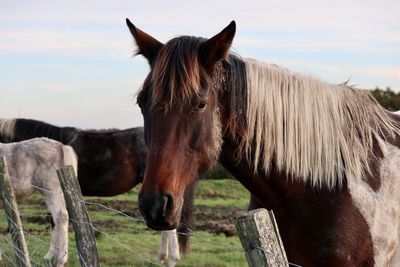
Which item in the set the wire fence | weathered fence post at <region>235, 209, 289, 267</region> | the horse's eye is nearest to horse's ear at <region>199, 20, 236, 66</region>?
the horse's eye

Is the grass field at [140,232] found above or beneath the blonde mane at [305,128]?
beneath

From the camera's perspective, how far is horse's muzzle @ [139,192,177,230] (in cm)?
268

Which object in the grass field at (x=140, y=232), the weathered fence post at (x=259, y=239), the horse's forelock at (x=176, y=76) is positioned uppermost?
the horse's forelock at (x=176, y=76)

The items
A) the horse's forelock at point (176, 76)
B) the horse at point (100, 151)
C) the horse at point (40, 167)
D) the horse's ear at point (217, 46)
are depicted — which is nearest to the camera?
the horse's forelock at point (176, 76)

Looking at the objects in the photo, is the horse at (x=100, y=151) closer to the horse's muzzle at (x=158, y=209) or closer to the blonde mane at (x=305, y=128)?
the blonde mane at (x=305, y=128)

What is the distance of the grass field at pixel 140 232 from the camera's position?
7938 millimetres

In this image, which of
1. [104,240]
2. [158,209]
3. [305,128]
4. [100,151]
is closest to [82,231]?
[158,209]

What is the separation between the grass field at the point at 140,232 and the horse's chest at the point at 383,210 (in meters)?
1.84

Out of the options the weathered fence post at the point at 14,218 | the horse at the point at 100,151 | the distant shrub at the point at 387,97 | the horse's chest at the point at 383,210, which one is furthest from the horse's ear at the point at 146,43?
the distant shrub at the point at 387,97

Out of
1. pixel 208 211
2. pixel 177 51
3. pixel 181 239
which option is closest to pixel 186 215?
pixel 181 239

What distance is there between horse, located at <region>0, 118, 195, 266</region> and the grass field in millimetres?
757

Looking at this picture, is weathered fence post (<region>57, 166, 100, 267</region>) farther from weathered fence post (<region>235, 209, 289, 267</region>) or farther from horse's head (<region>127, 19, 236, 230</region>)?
weathered fence post (<region>235, 209, 289, 267</region>)

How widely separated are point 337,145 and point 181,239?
5269mm

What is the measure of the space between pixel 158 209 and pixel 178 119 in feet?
1.64
